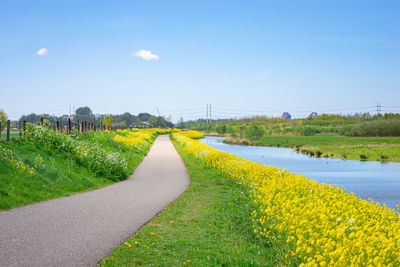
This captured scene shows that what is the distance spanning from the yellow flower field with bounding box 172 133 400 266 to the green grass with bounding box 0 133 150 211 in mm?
5522

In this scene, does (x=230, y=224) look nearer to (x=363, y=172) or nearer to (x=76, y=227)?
(x=76, y=227)

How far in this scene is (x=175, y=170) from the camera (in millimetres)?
16953

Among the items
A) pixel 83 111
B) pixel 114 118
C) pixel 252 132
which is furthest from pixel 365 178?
pixel 83 111

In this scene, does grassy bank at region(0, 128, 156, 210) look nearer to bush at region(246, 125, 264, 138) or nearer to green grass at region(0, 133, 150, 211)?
green grass at region(0, 133, 150, 211)

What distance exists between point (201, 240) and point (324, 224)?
2476mm

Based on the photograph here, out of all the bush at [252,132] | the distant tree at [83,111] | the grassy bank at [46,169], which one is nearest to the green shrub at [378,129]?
the bush at [252,132]

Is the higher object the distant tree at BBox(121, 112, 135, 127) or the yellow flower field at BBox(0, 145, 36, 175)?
the distant tree at BBox(121, 112, 135, 127)

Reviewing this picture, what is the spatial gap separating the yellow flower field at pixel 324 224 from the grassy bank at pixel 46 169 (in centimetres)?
552

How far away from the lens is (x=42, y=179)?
10.7m

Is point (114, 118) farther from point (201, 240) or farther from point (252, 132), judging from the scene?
point (201, 240)

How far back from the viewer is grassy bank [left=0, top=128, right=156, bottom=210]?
9.44m

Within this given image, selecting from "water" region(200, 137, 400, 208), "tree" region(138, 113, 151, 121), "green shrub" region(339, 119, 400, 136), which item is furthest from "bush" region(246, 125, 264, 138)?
"tree" region(138, 113, 151, 121)

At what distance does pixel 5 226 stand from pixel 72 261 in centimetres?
250

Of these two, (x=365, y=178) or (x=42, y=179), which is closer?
(x=42, y=179)
